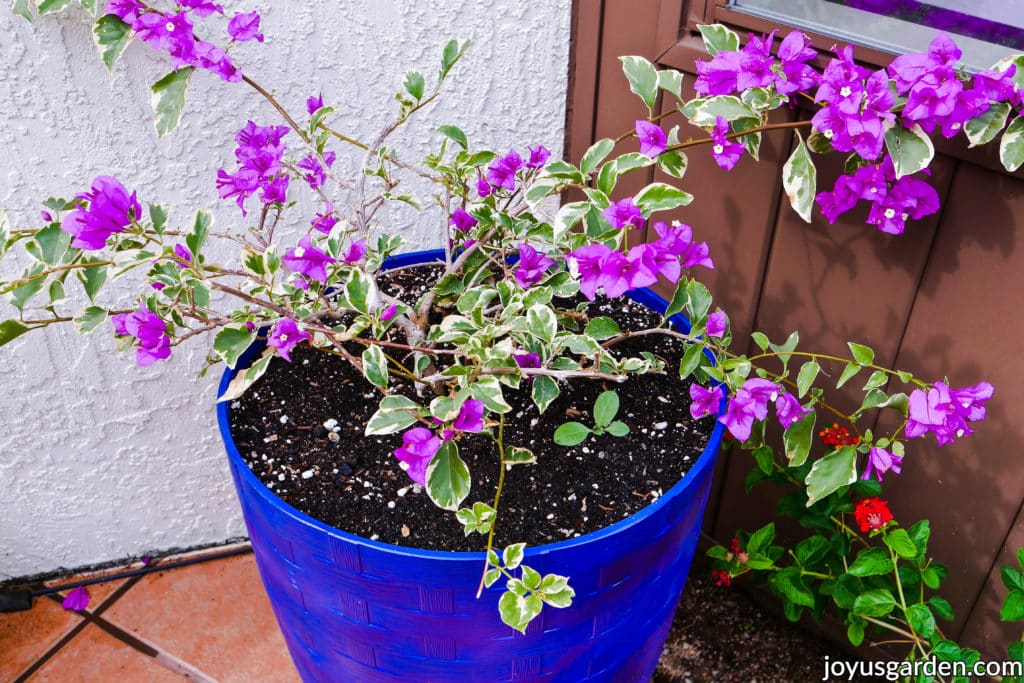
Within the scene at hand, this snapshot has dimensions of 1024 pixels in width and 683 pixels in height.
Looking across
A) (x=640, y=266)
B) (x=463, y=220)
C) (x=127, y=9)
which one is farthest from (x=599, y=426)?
(x=127, y=9)

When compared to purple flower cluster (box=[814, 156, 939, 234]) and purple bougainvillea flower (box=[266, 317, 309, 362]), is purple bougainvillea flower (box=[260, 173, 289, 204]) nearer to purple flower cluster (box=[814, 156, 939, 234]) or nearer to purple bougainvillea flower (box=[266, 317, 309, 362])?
purple bougainvillea flower (box=[266, 317, 309, 362])

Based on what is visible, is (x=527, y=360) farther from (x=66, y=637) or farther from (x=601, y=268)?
(x=66, y=637)

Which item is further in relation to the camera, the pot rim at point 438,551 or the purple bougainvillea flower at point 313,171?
the purple bougainvillea flower at point 313,171

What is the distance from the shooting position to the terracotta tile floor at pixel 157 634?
133 cm

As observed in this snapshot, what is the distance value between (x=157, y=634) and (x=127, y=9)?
0.97 m

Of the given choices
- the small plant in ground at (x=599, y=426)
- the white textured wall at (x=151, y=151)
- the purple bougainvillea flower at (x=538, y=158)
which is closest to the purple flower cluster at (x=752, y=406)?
the small plant in ground at (x=599, y=426)

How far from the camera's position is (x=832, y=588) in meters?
1.14

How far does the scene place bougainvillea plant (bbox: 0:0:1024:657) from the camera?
0.81m

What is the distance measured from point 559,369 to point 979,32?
57 cm

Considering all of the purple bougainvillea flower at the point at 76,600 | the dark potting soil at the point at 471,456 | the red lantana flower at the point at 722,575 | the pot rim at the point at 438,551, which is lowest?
the purple bougainvillea flower at the point at 76,600

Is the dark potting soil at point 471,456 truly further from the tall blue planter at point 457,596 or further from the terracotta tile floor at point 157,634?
the terracotta tile floor at point 157,634

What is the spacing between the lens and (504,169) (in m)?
1.01

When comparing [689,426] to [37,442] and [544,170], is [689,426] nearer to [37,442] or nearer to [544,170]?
[544,170]

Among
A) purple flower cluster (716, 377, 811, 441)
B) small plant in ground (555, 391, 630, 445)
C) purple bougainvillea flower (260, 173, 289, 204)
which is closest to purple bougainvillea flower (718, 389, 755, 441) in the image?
purple flower cluster (716, 377, 811, 441)
